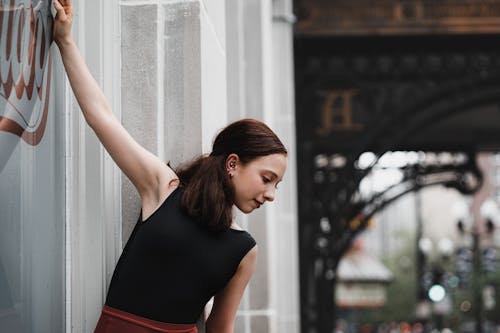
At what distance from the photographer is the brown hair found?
2814mm

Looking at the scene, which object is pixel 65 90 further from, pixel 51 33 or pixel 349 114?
pixel 349 114

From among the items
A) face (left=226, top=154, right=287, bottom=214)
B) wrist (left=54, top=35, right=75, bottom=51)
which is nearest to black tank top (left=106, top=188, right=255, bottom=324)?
face (left=226, top=154, right=287, bottom=214)

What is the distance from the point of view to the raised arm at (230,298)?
9.60 ft

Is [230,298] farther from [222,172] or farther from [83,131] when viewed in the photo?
[83,131]

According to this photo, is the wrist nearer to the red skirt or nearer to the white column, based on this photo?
the white column

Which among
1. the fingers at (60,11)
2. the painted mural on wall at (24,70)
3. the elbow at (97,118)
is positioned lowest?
the elbow at (97,118)

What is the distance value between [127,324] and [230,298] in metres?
0.38

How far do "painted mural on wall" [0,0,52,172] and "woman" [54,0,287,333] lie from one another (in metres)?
0.06

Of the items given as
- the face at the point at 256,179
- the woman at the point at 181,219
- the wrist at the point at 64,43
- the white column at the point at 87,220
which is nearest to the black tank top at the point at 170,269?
the woman at the point at 181,219

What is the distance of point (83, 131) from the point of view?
3277 mm

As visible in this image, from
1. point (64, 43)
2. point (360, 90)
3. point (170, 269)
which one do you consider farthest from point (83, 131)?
point (360, 90)

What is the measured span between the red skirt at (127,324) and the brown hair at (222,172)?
Result: 0.30 m

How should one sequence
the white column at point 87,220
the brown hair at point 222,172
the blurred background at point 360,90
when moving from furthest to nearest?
the blurred background at point 360,90
the white column at point 87,220
the brown hair at point 222,172

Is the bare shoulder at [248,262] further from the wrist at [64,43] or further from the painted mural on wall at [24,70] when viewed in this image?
the wrist at [64,43]
